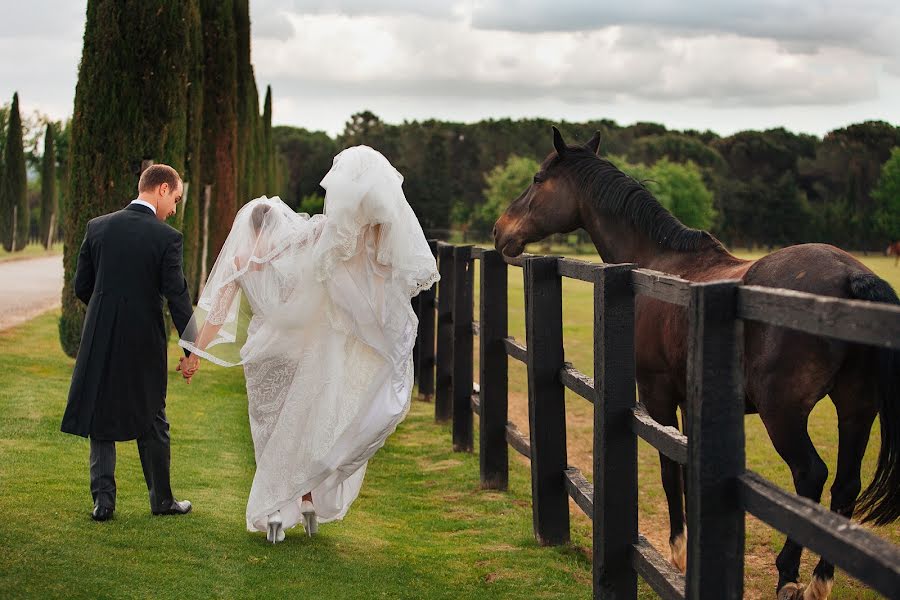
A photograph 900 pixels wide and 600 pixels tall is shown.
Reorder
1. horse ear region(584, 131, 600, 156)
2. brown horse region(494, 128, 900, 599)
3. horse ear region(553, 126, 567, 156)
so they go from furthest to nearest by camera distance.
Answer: horse ear region(584, 131, 600, 156) < horse ear region(553, 126, 567, 156) < brown horse region(494, 128, 900, 599)

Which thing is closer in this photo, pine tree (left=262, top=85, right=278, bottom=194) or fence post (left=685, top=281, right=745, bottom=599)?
fence post (left=685, top=281, right=745, bottom=599)

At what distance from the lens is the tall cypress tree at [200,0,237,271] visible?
19617mm

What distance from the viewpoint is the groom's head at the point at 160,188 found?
5.45 m

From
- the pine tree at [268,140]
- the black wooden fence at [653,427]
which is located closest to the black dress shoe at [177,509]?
the black wooden fence at [653,427]

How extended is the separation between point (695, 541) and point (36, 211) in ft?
291

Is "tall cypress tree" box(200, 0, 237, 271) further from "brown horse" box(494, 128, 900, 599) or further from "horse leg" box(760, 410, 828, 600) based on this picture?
"horse leg" box(760, 410, 828, 600)

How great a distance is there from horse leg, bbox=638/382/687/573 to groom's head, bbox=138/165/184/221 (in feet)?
8.97

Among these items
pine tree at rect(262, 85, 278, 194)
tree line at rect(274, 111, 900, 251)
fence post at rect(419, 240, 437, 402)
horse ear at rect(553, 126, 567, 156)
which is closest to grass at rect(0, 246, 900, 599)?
horse ear at rect(553, 126, 567, 156)

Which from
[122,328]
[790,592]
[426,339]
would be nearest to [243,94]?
[426,339]

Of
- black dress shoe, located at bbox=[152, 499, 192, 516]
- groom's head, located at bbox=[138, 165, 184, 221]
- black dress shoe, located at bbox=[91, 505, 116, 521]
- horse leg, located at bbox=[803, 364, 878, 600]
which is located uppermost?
groom's head, located at bbox=[138, 165, 184, 221]

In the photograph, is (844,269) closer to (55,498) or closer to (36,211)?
(55,498)

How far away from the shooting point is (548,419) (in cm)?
580

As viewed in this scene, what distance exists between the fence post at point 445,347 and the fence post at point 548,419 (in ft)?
14.5

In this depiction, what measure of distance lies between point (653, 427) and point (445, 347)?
20.8ft
